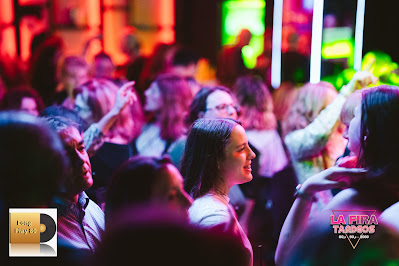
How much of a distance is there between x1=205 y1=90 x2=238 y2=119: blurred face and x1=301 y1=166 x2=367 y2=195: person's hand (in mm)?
457

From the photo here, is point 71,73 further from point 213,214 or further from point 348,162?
point 348,162

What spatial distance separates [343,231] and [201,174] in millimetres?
566

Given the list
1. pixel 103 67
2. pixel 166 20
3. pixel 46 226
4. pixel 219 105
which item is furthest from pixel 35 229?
pixel 166 20

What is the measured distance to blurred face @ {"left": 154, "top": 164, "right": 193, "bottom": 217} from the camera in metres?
1.38

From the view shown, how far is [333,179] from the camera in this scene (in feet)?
5.10

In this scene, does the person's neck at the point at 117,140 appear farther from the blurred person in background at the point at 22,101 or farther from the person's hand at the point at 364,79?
the person's hand at the point at 364,79

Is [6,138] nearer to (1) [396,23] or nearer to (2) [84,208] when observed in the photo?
(2) [84,208]

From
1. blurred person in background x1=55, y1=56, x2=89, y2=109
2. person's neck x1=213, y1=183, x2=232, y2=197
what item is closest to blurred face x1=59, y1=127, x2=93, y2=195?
person's neck x1=213, y1=183, x2=232, y2=197

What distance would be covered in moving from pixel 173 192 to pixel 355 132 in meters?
0.66

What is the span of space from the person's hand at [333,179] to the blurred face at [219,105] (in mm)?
457

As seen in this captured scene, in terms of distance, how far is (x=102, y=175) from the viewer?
1.60 meters

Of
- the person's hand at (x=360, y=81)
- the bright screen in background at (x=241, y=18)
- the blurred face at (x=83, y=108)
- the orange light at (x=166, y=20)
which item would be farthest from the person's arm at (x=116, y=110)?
the orange light at (x=166, y=20)

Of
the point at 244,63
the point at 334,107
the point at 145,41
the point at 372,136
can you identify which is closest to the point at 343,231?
the point at 372,136

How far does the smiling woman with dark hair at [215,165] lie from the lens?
144 centimetres
